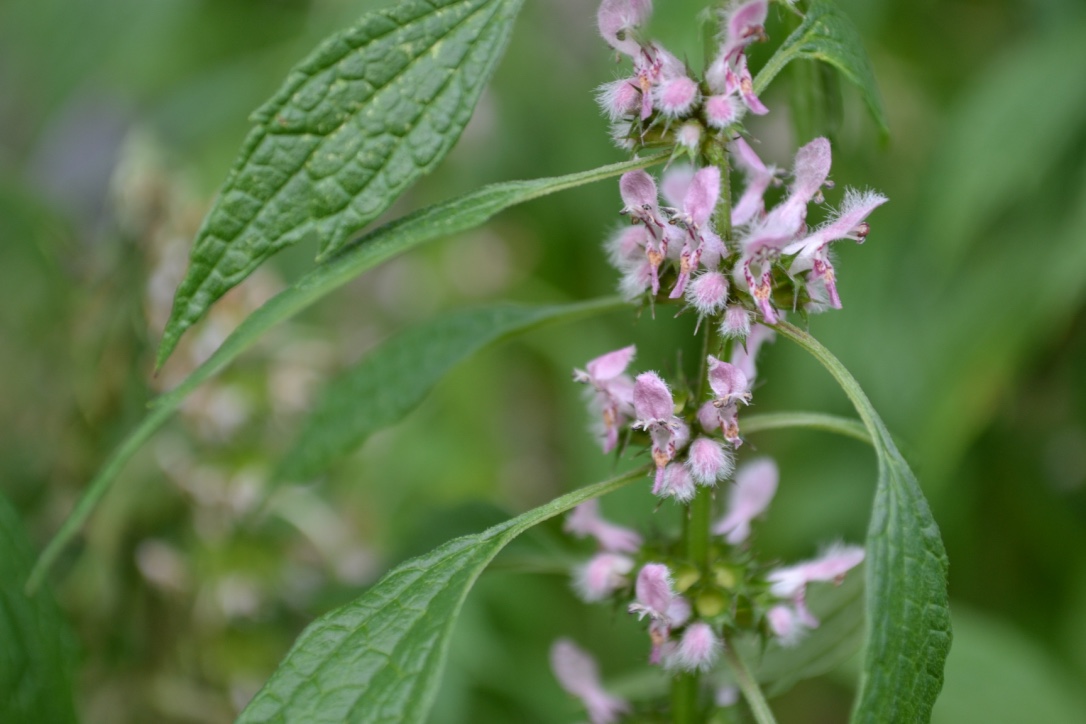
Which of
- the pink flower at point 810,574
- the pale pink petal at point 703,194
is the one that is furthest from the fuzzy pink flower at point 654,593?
the pale pink petal at point 703,194

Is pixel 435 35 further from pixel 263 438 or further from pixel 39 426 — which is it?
pixel 39 426

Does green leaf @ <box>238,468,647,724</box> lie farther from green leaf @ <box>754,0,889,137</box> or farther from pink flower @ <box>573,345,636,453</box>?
green leaf @ <box>754,0,889,137</box>

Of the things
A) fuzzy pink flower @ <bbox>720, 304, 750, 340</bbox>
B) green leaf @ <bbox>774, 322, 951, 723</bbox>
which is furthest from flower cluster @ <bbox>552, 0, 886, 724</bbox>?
green leaf @ <bbox>774, 322, 951, 723</bbox>

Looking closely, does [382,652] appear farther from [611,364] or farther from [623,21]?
[623,21]

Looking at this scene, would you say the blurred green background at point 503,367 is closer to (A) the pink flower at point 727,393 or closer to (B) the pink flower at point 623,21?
(B) the pink flower at point 623,21

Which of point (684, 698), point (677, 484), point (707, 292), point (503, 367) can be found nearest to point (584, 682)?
point (684, 698)

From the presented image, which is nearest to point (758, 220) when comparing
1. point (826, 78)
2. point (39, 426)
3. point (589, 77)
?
point (826, 78)
